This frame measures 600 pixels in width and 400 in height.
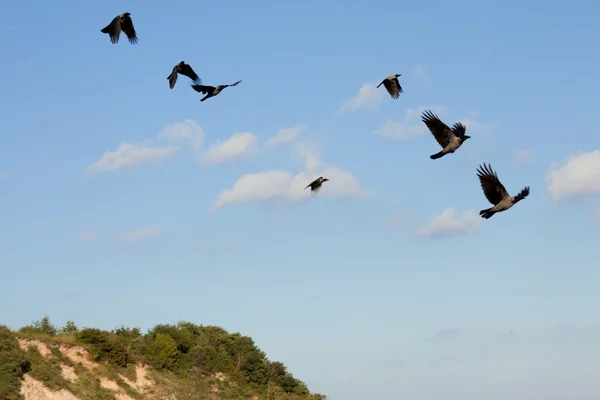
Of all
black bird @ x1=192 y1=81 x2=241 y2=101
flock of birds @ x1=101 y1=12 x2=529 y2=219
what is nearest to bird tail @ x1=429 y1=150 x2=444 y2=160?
flock of birds @ x1=101 y1=12 x2=529 y2=219

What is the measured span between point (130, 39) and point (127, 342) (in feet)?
109

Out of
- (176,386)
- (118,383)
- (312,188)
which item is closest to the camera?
(312,188)

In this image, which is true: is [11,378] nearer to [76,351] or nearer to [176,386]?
[76,351]

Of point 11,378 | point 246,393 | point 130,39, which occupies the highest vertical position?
point 130,39

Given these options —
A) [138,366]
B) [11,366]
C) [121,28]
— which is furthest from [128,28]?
[138,366]

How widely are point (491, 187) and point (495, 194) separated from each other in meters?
0.22

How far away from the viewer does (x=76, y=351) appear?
51812 mm

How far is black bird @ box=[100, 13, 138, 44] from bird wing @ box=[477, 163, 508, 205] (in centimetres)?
1103

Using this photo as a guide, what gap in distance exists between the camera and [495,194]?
25.6 metres

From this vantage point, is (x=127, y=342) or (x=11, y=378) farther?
(x=127, y=342)

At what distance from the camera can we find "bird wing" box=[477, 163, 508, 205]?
2548 centimetres

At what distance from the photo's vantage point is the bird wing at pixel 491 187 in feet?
83.6

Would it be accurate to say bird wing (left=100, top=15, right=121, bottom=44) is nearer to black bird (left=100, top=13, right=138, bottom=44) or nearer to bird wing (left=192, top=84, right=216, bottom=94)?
black bird (left=100, top=13, right=138, bottom=44)

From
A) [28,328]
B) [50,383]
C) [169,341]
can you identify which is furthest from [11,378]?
[169,341]
